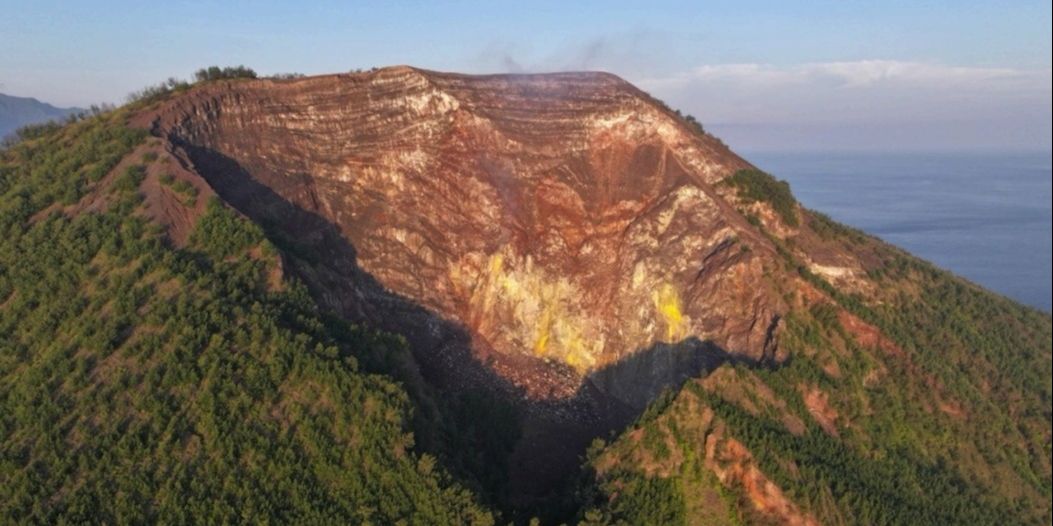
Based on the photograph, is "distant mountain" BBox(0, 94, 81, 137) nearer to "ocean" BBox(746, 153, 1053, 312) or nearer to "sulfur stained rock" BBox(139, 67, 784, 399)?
"sulfur stained rock" BBox(139, 67, 784, 399)

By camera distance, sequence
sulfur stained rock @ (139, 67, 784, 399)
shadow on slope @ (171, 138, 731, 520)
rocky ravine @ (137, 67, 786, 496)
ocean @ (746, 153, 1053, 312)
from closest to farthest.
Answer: shadow on slope @ (171, 138, 731, 520) → rocky ravine @ (137, 67, 786, 496) → sulfur stained rock @ (139, 67, 784, 399) → ocean @ (746, 153, 1053, 312)

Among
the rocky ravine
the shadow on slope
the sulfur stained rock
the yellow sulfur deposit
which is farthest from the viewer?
the sulfur stained rock

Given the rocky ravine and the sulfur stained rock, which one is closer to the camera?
the rocky ravine

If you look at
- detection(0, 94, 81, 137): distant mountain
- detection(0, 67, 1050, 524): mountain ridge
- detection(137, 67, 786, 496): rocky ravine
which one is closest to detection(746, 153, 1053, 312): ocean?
detection(0, 67, 1050, 524): mountain ridge

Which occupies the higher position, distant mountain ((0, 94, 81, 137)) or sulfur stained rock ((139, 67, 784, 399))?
distant mountain ((0, 94, 81, 137))

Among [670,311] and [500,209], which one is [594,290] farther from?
[500,209]

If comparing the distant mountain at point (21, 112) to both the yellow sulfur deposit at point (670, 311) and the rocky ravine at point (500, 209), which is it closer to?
the rocky ravine at point (500, 209)

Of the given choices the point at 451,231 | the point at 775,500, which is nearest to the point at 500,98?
the point at 451,231
